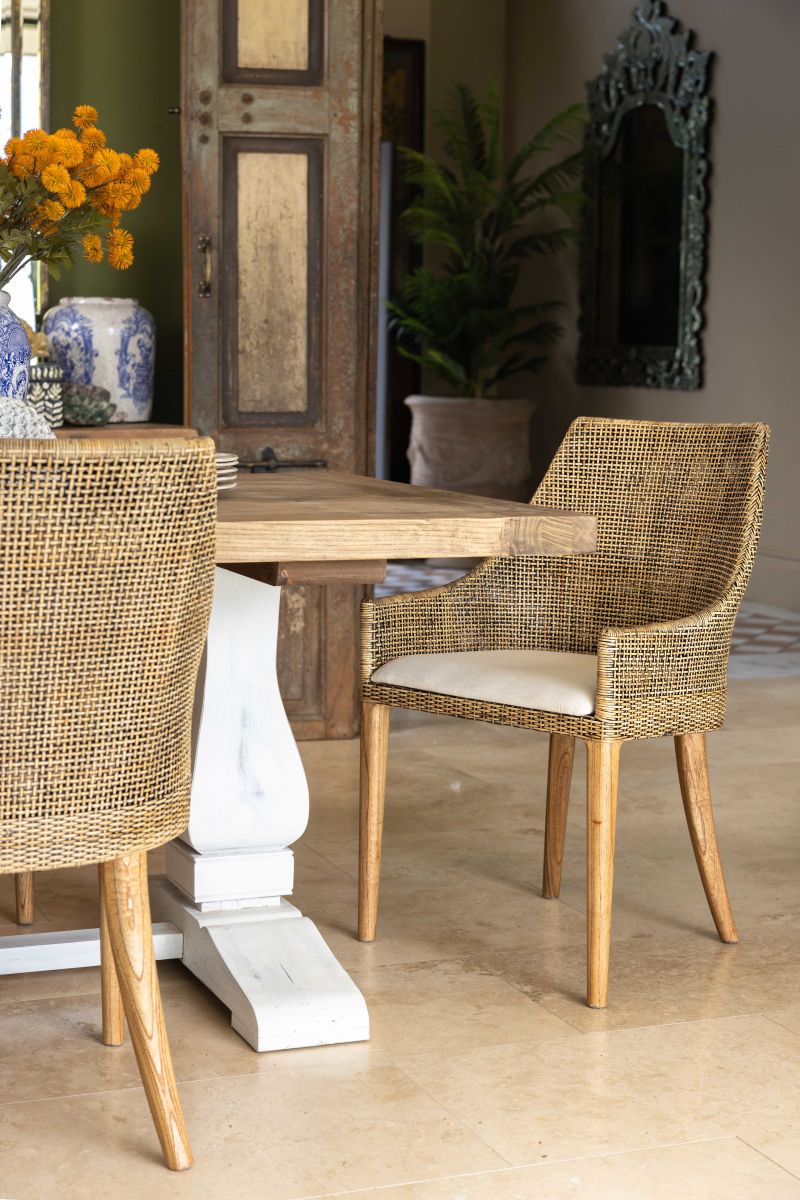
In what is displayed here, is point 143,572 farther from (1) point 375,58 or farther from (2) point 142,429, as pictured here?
(1) point 375,58

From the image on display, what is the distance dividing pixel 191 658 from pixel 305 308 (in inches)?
97.8

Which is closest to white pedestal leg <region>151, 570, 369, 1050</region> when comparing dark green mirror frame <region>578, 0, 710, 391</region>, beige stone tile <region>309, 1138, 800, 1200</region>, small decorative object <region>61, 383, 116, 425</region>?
beige stone tile <region>309, 1138, 800, 1200</region>

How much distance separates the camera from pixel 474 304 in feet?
25.8

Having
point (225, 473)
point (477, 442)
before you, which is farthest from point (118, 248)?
point (477, 442)

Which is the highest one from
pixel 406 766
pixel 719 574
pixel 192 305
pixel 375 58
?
pixel 375 58

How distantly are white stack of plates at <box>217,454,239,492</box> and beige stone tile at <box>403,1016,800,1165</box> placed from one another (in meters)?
0.86

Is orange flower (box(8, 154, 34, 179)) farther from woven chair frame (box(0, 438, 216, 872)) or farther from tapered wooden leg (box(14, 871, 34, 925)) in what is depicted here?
tapered wooden leg (box(14, 871, 34, 925))

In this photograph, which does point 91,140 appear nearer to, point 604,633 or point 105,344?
point 604,633

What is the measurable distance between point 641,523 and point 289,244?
5.38ft

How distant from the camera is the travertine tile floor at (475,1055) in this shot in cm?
190

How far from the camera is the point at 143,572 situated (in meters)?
1.69

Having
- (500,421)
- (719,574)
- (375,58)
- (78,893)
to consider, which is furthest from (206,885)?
(500,421)

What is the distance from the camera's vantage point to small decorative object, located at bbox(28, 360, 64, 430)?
3328 mm

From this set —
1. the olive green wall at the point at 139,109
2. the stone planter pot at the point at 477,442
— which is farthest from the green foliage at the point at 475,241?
the olive green wall at the point at 139,109
